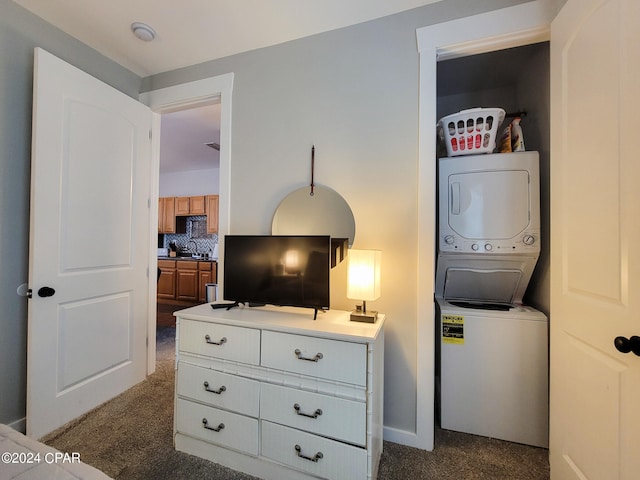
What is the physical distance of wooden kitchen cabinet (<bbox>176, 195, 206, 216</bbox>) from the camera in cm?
553

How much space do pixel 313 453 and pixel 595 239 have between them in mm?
1506

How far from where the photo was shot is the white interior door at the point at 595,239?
3.06 feet

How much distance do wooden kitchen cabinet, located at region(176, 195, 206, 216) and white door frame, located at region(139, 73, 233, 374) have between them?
3225 mm

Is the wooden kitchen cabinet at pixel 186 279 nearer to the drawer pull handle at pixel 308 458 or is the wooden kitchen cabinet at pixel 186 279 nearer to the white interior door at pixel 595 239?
the drawer pull handle at pixel 308 458

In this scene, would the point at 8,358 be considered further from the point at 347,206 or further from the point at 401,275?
the point at 401,275

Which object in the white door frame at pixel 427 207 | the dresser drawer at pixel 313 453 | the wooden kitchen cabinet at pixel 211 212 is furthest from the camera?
the wooden kitchen cabinet at pixel 211 212

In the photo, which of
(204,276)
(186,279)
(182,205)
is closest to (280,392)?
(204,276)

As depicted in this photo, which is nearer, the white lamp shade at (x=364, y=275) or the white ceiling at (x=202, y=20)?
the white lamp shade at (x=364, y=275)

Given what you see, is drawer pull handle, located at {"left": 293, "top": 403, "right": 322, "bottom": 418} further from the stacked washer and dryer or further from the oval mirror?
the stacked washer and dryer

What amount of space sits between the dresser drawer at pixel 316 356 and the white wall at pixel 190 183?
484 cm

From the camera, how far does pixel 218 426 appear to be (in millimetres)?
1464

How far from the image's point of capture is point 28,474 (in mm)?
633

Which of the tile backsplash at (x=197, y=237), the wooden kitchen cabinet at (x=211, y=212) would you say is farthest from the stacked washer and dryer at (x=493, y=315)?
the tile backsplash at (x=197, y=237)

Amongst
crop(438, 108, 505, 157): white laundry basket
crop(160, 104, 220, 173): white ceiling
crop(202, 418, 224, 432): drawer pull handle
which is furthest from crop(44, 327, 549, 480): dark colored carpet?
crop(160, 104, 220, 173): white ceiling
